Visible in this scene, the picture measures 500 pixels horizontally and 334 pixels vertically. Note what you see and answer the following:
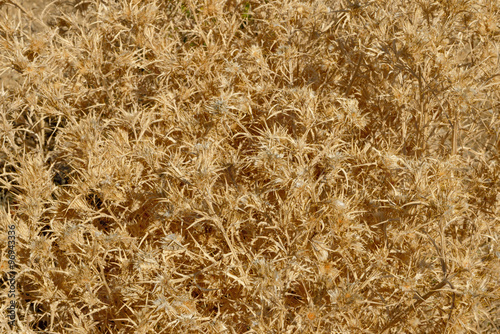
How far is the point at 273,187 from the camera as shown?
5.82 feet

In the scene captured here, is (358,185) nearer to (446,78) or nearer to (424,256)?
(424,256)

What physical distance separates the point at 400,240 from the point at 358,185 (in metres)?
0.30

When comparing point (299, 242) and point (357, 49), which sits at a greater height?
point (357, 49)

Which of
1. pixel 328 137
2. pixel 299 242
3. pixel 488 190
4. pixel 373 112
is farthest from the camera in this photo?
pixel 373 112

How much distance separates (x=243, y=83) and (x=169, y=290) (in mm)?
938

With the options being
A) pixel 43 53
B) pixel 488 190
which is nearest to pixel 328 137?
pixel 488 190

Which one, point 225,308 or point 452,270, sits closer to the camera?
point 452,270

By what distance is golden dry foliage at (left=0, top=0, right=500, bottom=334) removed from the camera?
5.41 feet

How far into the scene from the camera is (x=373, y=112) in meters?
2.22

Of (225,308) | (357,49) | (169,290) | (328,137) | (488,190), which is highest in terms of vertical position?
(357,49)

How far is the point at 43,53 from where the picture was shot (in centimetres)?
207

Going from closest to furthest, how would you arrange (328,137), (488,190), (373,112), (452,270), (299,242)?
(452,270)
(299,242)
(328,137)
(488,190)
(373,112)

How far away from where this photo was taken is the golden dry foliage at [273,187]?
65.0 inches

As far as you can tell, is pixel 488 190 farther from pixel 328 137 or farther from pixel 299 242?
pixel 299 242
